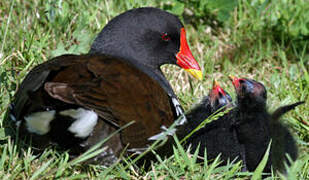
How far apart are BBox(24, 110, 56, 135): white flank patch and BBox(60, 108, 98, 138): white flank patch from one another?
0.08 metres

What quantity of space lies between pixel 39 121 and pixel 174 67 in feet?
6.12

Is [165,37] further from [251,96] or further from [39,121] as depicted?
[39,121]

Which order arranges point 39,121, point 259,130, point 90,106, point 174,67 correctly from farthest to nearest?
1. point 174,67
2. point 259,130
3. point 39,121
4. point 90,106

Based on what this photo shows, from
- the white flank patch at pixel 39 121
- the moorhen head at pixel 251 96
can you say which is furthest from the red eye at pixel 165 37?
the white flank patch at pixel 39 121

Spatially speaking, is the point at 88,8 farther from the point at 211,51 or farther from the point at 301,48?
the point at 301,48

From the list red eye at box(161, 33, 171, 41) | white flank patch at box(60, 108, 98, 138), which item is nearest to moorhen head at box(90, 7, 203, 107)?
red eye at box(161, 33, 171, 41)

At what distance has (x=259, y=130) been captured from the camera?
3.10 m

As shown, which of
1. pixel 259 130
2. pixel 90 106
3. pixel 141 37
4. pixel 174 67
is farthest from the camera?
pixel 174 67

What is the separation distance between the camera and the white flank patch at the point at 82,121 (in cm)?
247

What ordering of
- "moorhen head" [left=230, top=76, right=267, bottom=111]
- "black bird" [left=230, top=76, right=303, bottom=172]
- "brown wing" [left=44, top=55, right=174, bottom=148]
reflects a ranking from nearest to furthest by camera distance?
"brown wing" [left=44, top=55, right=174, bottom=148] < "black bird" [left=230, top=76, right=303, bottom=172] < "moorhen head" [left=230, top=76, right=267, bottom=111]

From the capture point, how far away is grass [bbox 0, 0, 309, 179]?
2746mm

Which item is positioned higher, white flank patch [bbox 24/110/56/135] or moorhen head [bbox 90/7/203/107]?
moorhen head [bbox 90/7/203/107]

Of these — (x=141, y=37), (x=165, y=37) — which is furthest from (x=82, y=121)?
(x=165, y=37)

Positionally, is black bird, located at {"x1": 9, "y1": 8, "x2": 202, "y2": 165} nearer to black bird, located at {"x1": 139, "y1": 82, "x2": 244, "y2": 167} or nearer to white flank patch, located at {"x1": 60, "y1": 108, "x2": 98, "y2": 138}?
white flank patch, located at {"x1": 60, "y1": 108, "x2": 98, "y2": 138}
